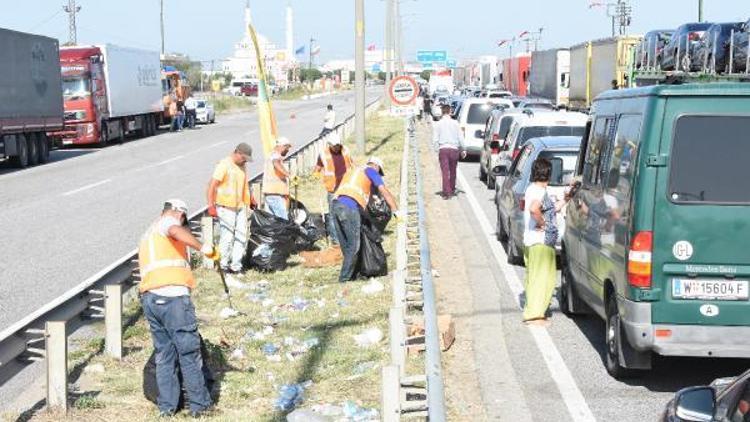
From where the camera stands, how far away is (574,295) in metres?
10.3

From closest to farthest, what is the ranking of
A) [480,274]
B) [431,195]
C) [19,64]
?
[480,274] → [431,195] → [19,64]

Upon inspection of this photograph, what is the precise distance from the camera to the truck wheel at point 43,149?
34375mm

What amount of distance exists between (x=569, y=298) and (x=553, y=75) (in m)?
A: 46.2

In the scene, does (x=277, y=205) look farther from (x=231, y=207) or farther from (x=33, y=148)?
(x=33, y=148)

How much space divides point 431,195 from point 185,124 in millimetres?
36439

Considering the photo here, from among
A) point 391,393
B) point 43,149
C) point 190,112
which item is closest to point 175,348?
point 391,393

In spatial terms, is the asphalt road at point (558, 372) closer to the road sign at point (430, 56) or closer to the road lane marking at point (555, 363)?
the road lane marking at point (555, 363)

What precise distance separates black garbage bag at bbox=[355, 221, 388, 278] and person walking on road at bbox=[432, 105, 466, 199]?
8.54 meters

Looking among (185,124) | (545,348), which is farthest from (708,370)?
(185,124)

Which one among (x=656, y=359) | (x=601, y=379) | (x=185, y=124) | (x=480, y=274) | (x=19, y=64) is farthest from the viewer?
(x=185, y=124)

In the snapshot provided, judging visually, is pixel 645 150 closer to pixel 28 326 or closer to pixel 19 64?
pixel 28 326

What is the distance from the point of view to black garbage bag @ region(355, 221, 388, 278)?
12523 millimetres

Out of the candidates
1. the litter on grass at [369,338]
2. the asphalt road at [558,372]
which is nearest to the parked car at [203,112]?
the asphalt road at [558,372]

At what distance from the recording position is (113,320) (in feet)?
29.3
